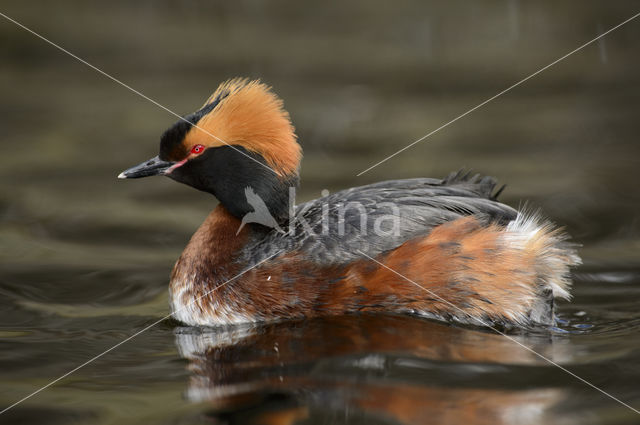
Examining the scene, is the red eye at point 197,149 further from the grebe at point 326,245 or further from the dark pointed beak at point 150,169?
the dark pointed beak at point 150,169

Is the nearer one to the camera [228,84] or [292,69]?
[228,84]

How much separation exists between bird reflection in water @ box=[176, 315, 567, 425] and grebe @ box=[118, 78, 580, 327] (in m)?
0.17

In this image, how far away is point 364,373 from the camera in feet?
16.3

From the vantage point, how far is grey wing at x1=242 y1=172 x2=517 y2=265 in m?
5.82

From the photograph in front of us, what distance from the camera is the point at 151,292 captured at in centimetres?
652

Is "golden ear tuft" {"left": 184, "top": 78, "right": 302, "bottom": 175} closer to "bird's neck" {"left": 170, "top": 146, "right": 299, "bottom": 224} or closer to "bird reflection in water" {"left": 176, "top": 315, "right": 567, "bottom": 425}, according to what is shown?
"bird's neck" {"left": 170, "top": 146, "right": 299, "bottom": 224}

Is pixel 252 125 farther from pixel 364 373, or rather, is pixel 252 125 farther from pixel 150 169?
pixel 364 373

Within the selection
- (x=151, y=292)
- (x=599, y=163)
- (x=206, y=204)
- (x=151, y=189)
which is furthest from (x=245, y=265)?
(x=599, y=163)

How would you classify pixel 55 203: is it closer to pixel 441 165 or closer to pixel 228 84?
pixel 228 84

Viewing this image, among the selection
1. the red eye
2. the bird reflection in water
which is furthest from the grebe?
the bird reflection in water

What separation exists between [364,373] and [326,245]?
3.77ft

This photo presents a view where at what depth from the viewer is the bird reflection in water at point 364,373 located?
177 inches

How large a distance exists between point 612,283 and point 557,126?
363cm

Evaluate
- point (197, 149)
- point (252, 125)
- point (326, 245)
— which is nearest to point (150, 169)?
point (197, 149)
